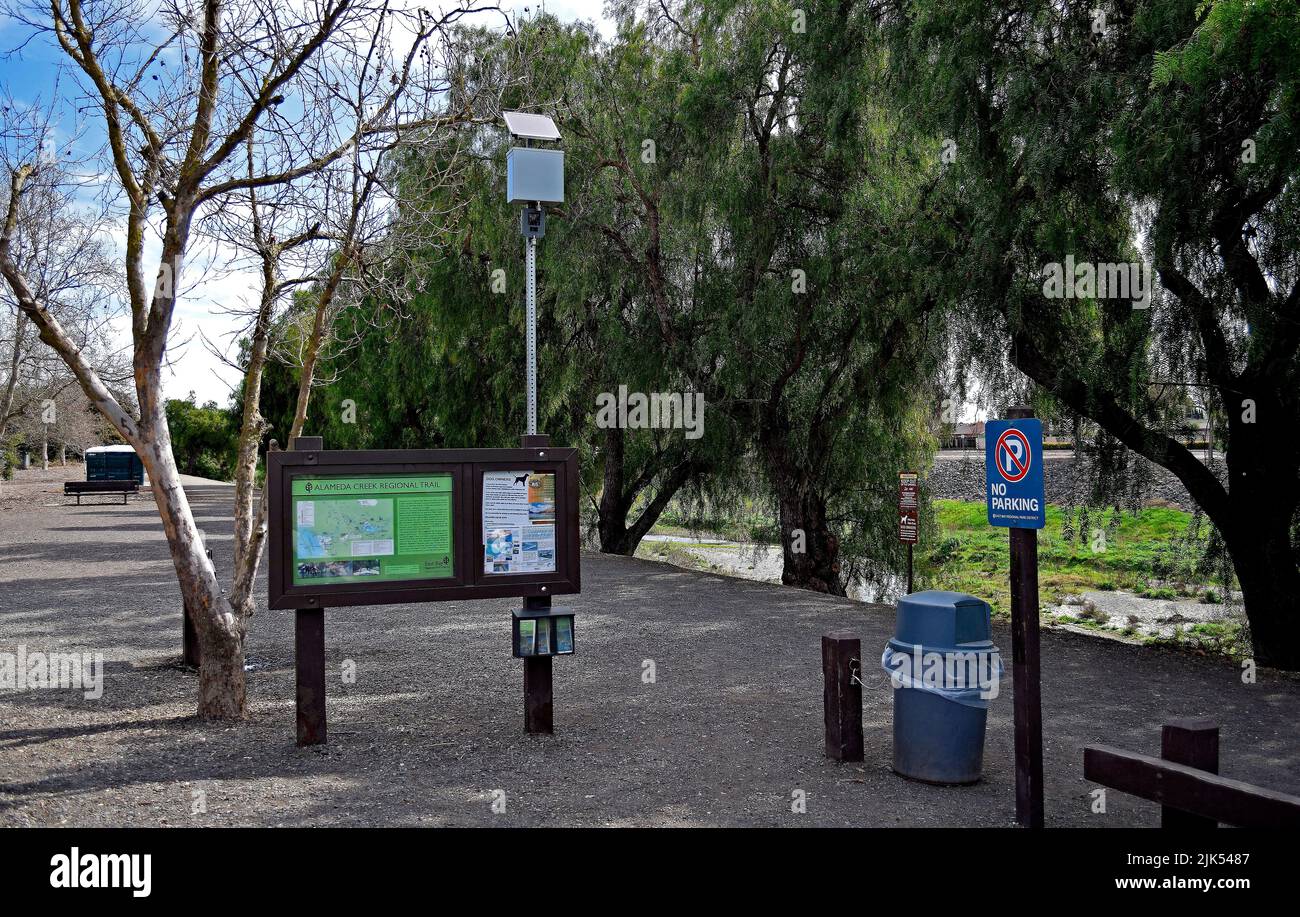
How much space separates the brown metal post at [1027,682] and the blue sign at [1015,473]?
85mm

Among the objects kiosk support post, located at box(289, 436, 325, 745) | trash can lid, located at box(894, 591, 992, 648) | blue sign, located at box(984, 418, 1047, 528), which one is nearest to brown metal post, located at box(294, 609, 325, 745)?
kiosk support post, located at box(289, 436, 325, 745)

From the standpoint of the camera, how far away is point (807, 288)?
1587 centimetres

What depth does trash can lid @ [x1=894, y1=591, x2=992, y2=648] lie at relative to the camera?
234 inches

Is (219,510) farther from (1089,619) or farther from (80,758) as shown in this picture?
(80,758)

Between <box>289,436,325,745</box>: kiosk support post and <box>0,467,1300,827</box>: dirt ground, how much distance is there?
0.47 ft

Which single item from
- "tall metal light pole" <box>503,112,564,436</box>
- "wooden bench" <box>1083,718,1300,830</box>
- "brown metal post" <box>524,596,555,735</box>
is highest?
"tall metal light pole" <box>503,112,564,436</box>

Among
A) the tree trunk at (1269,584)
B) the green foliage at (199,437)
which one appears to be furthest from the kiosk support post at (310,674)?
the green foliage at (199,437)

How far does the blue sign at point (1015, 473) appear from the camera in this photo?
206 inches

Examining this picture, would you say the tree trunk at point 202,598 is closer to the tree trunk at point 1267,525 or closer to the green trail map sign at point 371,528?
the green trail map sign at point 371,528

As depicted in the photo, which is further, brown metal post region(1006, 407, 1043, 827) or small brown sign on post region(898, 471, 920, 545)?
small brown sign on post region(898, 471, 920, 545)

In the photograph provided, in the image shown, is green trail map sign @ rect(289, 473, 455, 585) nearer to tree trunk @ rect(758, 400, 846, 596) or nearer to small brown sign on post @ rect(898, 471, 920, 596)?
small brown sign on post @ rect(898, 471, 920, 596)

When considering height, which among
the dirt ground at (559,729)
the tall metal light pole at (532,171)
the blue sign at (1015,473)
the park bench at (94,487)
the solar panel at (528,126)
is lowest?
the dirt ground at (559,729)
